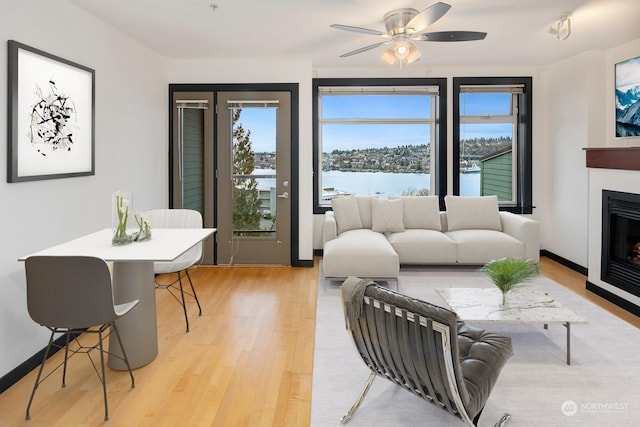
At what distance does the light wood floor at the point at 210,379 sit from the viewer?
8.02 feet

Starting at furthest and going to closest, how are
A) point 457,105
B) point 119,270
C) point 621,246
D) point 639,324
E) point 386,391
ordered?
1. point 457,105
2. point 621,246
3. point 639,324
4. point 119,270
5. point 386,391

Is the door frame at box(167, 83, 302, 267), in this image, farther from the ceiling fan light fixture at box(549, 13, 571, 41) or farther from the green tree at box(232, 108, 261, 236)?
the ceiling fan light fixture at box(549, 13, 571, 41)

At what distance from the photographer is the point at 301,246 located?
5.93 m

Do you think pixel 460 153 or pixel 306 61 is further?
pixel 460 153

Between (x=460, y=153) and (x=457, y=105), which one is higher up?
(x=457, y=105)

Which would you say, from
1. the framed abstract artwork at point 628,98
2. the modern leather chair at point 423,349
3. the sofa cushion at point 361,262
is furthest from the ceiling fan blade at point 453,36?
the modern leather chair at point 423,349

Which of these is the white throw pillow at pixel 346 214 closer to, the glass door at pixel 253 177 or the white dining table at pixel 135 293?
the glass door at pixel 253 177

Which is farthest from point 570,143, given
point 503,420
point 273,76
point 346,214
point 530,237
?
point 503,420

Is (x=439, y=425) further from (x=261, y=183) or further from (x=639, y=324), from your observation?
(x=261, y=183)

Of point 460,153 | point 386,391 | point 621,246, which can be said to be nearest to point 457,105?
point 460,153

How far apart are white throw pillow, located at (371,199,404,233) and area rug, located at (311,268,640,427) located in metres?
2.00

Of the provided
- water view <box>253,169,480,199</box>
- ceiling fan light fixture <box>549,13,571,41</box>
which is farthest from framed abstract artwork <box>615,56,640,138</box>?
water view <box>253,169,480,199</box>

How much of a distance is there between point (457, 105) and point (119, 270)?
4987 mm

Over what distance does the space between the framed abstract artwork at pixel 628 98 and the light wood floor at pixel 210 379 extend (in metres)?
A: 1.87
